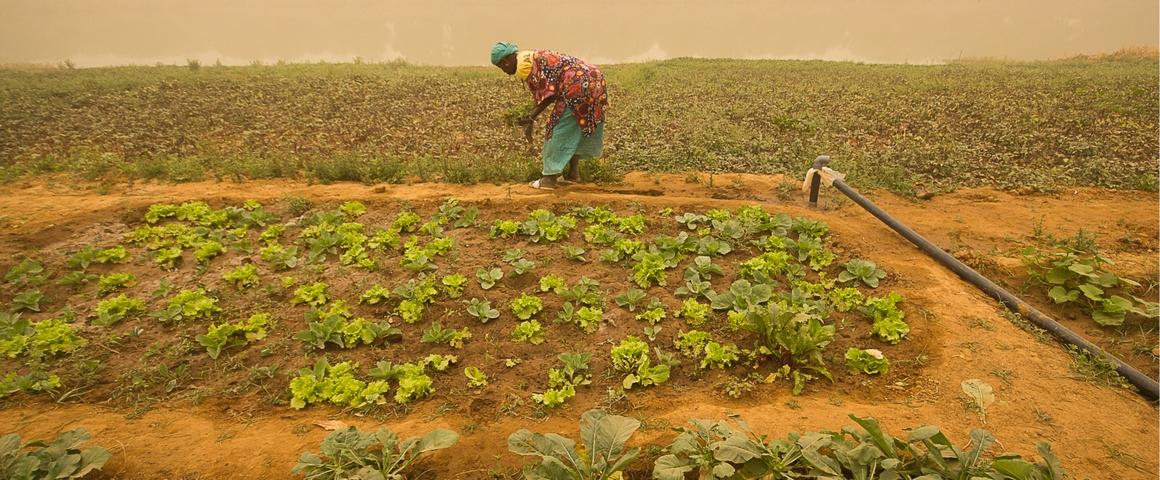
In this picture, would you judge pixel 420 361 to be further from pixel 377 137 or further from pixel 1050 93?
pixel 1050 93

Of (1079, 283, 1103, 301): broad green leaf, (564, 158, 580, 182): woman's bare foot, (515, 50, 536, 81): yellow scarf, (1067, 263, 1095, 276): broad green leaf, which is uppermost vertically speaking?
(515, 50, 536, 81): yellow scarf

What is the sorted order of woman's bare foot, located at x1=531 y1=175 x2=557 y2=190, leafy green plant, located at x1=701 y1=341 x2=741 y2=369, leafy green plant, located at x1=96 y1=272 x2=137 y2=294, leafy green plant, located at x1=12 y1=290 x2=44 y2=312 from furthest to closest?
woman's bare foot, located at x1=531 y1=175 x2=557 y2=190, leafy green plant, located at x1=96 y1=272 x2=137 y2=294, leafy green plant, located at x1=12 y1=290 x2=44 y2=312, leafy green plant, located at x1=701 y1=341 x2=741 y2=369

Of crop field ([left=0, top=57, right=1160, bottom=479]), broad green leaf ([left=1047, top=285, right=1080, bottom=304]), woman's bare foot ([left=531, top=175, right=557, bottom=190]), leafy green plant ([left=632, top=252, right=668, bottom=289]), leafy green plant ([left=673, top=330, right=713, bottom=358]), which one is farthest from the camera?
woman's bare foot ([left=531, top=175, right=557, bottom=190])

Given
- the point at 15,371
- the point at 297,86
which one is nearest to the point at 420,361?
the point at 15,371

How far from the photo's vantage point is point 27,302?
459 centimetres

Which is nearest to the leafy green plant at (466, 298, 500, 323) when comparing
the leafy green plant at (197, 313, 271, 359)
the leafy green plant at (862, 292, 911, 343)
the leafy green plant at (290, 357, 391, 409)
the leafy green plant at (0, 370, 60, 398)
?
the leafy green plant at (290, 357, 391, 409)

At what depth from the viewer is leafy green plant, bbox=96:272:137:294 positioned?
4.87m

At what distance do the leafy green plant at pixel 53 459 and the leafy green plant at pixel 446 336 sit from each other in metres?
1.84

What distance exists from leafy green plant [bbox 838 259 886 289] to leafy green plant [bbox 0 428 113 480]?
5017 millimetres

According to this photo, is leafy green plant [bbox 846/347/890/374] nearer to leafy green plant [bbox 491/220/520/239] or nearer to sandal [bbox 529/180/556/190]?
leafy green plant [bbox 491/220/520/239]

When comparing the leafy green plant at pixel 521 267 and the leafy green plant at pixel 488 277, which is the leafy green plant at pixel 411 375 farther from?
the leafy green plant at pixel 521 267

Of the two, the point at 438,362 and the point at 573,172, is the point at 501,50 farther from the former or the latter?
the point at 438,362

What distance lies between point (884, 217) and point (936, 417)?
9.05 feet

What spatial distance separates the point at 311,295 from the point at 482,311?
1520mm
